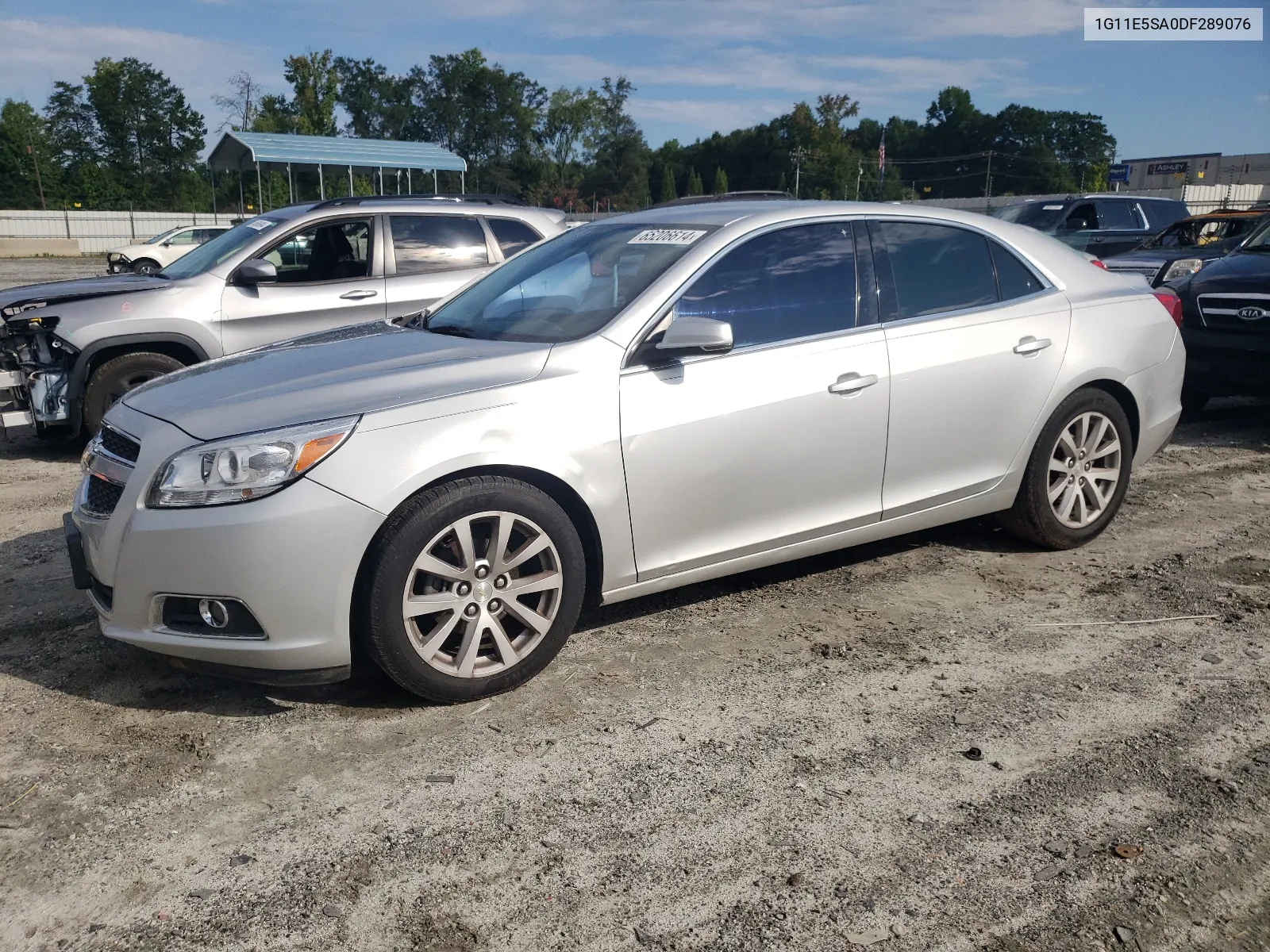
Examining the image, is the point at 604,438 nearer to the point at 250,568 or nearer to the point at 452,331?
the point at 452,331

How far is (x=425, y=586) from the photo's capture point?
3.46 meters

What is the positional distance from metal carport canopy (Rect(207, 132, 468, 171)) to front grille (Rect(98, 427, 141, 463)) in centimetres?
2486

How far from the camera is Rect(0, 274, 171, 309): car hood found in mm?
7254

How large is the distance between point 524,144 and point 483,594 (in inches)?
3874

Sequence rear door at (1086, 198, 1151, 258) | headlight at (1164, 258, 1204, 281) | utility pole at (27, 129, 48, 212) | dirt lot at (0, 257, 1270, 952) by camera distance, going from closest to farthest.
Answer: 1. dirt lot at (0, 257, 1270, 952)
2. headlight at (1164, 258, 1204, 281)
3. rear door at (1086, 198, 1151, 258)
4. utility pole at (27, 129, 48, 212)

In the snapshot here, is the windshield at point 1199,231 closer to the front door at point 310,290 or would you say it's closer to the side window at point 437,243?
the side window at point 437,243

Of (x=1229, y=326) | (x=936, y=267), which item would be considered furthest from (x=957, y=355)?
(x=1229, y=326)

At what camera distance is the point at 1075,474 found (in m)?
5.07

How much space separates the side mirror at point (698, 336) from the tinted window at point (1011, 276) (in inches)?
70.0

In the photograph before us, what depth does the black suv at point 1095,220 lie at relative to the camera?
1727cm

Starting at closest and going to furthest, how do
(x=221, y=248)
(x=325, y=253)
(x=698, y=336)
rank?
(x=698, y=336), (x=325, y=253), (x=221, y=248)

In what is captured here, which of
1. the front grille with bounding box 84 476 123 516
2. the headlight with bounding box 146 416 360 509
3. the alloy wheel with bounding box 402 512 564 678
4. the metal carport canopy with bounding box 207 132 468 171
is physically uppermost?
the metal carport canopy with bounding box 207 132 468 171

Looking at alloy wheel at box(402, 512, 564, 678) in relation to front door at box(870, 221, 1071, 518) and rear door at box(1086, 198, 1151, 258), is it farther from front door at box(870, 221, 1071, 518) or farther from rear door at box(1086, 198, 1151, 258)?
rear door at box(1086, 198, 1151, 258)

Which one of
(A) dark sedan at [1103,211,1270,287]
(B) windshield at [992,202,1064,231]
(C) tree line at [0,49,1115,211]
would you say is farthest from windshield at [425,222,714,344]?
(C) tree line at [0,49,1115,211]
